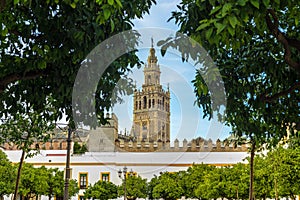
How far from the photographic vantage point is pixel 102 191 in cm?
3766

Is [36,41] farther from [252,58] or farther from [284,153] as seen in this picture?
[284,153]

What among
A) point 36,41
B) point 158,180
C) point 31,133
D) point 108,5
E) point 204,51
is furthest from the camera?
point 158,180

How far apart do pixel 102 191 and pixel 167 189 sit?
574 cm

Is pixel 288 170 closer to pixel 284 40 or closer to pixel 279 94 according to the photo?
pixel 279 94

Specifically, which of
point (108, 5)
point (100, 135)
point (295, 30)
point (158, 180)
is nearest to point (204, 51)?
point (108, 5)

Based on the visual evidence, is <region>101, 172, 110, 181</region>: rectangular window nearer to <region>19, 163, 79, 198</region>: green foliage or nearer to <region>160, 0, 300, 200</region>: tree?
<region>19, 163, 79, 198</region>: green foliage

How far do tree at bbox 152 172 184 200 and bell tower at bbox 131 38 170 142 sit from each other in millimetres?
29139

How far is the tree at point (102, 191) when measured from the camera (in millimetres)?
37603

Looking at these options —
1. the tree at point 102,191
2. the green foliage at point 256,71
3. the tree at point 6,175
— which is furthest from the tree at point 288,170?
the tree at point 102,191

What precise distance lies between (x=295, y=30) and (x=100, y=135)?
3.58m

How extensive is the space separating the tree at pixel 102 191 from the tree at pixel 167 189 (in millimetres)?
3865

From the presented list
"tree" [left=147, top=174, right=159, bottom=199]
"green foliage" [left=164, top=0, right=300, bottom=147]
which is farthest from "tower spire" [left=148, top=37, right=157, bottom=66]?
"tree" [left=147, top=174, right=159, bottom=199]

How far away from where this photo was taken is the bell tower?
6.50 metres

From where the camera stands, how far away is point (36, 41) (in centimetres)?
643
